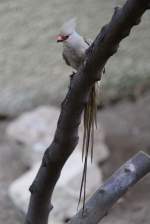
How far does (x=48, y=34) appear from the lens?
1878 millimetres

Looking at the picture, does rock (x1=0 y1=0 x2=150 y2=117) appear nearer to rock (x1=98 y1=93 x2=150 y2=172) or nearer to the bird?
rock (x1=98 y1=93 x2=150 y2=172)

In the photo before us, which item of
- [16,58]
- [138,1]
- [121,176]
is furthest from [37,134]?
[138,1]

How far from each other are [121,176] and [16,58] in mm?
1302

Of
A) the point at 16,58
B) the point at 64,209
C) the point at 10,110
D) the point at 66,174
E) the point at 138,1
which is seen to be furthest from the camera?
the point at 10,110

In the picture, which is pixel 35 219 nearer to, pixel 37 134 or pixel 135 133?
pixel 37 134

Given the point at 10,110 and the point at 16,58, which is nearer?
the point at 16,58

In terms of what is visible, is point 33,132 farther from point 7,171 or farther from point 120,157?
point 120,157

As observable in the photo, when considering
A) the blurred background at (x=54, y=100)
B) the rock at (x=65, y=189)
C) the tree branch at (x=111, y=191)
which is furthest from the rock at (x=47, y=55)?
the tree branch at (x=111, y=191)

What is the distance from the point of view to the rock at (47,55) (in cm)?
166

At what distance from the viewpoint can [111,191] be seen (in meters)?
0.78

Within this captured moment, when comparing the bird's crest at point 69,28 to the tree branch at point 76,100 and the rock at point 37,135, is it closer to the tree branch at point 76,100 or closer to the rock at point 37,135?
the tree branch at point 76,100

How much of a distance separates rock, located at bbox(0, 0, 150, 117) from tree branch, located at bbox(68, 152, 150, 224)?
0.69m

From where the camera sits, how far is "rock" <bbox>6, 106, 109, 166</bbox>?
2.02 metres

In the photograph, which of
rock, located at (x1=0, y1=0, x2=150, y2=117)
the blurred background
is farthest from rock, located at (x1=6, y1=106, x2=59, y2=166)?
rock, located at (x1=0, y1=0, x2=150, y2=117)
